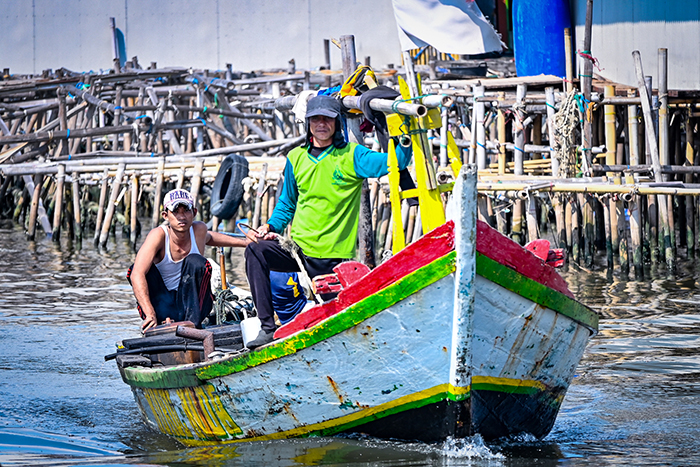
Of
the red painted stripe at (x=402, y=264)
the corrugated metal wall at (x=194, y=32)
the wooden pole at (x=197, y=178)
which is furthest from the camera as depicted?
the corrugated metal wall at (x=194, y=32)

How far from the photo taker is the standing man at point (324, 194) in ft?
21.9

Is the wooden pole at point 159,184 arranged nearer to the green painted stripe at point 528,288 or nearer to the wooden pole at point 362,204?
the wooden pole at point 362,204

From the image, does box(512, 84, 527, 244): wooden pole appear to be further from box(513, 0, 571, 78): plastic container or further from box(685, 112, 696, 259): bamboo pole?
box(513, 0, 571, 78): plastic container

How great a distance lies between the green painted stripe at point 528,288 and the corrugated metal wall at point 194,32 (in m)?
22.2

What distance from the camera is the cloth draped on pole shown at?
6.24 metres

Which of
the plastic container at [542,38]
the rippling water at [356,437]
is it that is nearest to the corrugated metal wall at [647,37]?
the plastic container at [542,38]

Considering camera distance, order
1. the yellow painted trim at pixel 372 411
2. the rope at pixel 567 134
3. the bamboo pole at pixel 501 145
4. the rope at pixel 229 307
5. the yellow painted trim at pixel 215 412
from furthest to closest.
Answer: the bamboo pole at pixel 501 145, the rope at pixel 567 134, the rope at pixel 229 307, the yellow painted trim at pixel 215 412, the yellow painted trim at pixel 372 411

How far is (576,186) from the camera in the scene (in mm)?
13477

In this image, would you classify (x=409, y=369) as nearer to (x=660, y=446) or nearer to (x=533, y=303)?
(x=533, y=303)

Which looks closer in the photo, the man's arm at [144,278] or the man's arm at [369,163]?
the man's arm at [369,163]

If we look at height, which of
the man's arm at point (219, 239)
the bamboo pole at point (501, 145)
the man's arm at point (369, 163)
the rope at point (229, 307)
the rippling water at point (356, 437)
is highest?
the bamboo pole at point (501, 145)

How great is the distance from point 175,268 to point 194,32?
72.4 ft

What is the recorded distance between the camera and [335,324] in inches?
226

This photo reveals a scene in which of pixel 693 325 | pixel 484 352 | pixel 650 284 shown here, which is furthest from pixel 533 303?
pixel 650 284
